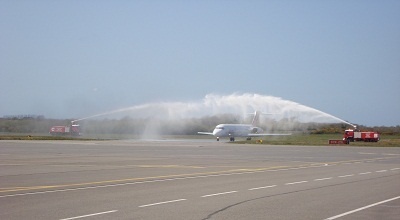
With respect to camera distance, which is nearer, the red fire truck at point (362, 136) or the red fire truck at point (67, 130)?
the red fire truck at point (362, 136)

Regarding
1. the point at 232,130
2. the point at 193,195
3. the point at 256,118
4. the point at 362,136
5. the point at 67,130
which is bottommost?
the point at 193,195

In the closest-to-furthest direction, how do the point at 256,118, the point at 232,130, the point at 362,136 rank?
the point at 362,136 → the point at 232,130 → the point at 256,118

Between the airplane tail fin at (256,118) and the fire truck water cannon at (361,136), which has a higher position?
the airplane tail fin at (256,118)

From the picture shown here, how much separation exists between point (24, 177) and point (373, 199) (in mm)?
13763

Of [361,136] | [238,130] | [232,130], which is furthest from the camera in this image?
[238,130]

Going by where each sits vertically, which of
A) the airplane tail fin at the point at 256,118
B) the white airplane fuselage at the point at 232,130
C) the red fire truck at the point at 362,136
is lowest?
the red fire truck at the point at 362,136

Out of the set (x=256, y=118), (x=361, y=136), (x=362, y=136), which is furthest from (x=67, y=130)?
(x=362, y=136)

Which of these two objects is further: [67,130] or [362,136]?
[67,130]

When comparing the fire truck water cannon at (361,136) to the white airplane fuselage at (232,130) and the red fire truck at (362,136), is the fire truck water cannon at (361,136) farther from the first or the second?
the white airplane fuselage at (232,130)

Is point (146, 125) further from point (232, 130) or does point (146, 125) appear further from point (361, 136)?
point (361, 136)

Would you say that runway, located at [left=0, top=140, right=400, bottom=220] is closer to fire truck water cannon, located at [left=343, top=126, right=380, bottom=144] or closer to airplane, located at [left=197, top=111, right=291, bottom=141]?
fire truck water cannon, located at [left=343, top=126, right=380, bottom=144]

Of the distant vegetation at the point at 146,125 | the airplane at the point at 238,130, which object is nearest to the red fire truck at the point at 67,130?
the distant vegetation at the point at 146,125

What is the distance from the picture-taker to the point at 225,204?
50.8 feet

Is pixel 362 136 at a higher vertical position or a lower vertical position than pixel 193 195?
higher
